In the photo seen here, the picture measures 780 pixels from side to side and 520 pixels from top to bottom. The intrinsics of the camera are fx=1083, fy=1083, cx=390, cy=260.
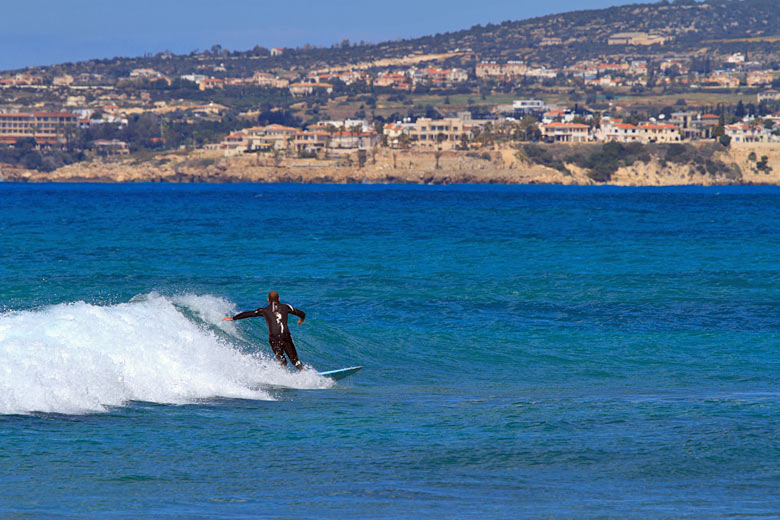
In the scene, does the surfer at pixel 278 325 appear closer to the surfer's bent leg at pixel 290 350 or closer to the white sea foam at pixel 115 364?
the surfer's bent leg at pixel 290 350

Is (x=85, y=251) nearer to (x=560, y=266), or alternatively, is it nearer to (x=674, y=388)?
(x=560, y=266)

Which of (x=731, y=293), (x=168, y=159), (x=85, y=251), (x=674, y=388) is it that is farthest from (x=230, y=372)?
(x=168, y=159)

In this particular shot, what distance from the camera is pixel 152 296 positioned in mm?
19922

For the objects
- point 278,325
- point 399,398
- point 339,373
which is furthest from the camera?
point 339,373

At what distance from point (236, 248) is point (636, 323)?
24.4m

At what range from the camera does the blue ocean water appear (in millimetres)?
9000

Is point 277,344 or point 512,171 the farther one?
point 512,171

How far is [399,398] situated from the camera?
13.7 meters

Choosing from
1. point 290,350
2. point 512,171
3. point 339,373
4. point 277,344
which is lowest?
point 512,171

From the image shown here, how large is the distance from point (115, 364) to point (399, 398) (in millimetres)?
3546

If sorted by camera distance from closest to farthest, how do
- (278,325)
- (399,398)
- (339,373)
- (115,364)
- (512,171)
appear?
(115,364) < (399,398) < (278,325) < (339,373) < (512,171)

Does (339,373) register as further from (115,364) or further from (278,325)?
(115,364)

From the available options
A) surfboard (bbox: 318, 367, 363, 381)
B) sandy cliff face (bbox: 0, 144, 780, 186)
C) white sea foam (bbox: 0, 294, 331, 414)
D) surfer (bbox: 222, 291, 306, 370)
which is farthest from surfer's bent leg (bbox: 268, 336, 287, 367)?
sandy cliff face (bbox: 0, 144, 780, 186)

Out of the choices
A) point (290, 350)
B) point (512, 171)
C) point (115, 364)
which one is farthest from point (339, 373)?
point (512, 171)
